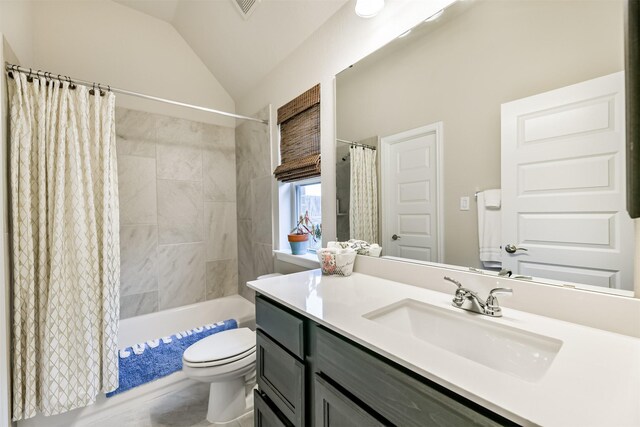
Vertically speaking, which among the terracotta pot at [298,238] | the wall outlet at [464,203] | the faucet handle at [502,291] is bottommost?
the faucet handle at [502,291]

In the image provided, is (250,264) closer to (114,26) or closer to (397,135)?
(397,135)

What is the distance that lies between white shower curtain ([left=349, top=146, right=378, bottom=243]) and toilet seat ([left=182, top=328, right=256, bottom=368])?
3.05ft

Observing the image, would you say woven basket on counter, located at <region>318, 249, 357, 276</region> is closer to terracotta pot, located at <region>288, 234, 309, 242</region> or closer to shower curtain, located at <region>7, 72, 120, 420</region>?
terracotta pot, located at <region>288, 234, 309, 242</region>

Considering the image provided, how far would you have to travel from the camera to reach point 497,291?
847 mm

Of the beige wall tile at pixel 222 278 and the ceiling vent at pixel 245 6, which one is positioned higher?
the ceiling vent at pixel 245 6

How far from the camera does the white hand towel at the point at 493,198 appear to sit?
0.95 metres

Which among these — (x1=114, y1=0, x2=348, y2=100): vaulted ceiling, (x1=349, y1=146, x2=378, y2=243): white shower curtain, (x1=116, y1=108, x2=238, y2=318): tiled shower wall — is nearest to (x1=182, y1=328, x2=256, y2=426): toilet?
(x1=349, y1=146, x2=378, y2=243): white shower curtain

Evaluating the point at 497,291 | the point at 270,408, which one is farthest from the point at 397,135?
the point at 270,408

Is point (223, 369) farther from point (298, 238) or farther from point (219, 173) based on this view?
point (219, 173)

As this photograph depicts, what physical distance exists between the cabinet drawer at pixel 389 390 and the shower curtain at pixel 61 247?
1.47 metres

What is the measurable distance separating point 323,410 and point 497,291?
25.9 inches

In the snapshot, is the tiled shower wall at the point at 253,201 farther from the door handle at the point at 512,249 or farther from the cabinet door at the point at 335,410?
the door handle at the point at 512,249

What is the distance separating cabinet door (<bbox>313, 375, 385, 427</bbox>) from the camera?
0.68 metres

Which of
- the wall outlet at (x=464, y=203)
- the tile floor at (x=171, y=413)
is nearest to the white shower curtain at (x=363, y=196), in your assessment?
the wall outlet at (x=464, y=203)
